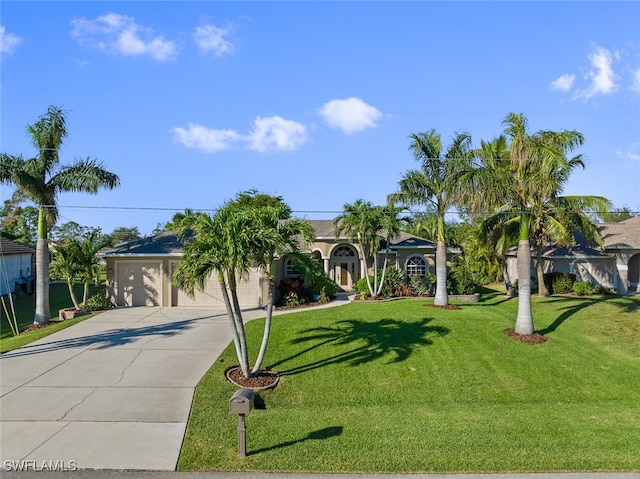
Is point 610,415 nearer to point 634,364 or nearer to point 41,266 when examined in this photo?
point 634,364

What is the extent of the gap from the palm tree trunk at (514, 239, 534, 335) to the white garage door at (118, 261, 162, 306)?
50.5 ft

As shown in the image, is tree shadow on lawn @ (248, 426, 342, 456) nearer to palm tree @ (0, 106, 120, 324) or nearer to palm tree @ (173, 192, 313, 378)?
palm tree @ (173, 192, 313, 378)

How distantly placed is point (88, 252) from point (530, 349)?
59.4 feet

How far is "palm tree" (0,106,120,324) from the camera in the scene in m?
17.6

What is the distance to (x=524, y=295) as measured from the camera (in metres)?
15.9

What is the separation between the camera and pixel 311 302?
22016 mm

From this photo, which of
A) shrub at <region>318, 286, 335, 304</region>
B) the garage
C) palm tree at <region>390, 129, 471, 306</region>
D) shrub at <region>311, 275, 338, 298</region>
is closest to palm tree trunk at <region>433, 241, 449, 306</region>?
palm tree at <region>390, 129, 471, 306</region>

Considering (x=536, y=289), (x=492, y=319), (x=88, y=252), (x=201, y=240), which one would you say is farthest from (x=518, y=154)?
(x=88, y=252)

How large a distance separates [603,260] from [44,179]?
2933 centimetres

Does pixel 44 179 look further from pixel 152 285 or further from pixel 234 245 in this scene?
pixel 234 245

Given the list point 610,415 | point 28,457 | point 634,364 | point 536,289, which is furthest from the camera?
point 536,289

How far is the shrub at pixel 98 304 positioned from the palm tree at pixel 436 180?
45.2 ft

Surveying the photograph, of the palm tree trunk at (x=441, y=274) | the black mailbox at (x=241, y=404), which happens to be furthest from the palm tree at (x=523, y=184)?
the black mailbox at (x=241, y=404)

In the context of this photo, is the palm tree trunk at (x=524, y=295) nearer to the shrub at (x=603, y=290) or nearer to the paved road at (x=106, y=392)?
the paved road at (x=106, y=392)
